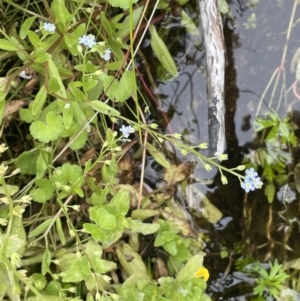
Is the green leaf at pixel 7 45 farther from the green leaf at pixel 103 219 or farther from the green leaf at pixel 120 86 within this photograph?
the green leaf at pixel 103 219

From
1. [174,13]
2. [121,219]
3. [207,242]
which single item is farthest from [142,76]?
[207,242]

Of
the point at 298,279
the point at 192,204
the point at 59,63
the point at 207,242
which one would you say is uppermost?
the point at 59,63

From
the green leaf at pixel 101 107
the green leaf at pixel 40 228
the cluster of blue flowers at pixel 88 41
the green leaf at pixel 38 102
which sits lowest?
the green leaf at pixel 40 228

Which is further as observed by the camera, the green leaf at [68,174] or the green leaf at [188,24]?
the green leaf at [188,24]

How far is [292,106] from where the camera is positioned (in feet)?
4.40

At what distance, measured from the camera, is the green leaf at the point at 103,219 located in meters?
1.02

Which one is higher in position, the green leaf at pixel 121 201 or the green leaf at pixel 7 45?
the green leaf at pixel 7 45

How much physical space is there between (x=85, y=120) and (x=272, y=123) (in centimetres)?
61

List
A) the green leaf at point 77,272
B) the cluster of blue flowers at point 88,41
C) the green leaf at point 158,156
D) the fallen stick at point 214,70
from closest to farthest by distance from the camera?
the cluster of blue flowers at point 88,41 < the green leaf at point 77,272 < the fallen stick at point 214,70 < the green leaf at point 158,156

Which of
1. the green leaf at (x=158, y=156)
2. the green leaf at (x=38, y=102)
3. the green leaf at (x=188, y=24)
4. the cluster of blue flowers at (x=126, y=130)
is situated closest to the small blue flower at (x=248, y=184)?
the cluster of blue flowers at (x=126, y=130)

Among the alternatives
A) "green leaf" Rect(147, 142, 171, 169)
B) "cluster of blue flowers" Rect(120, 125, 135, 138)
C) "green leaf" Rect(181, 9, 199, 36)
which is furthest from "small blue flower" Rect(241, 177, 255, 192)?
"green leaf" Rect(181, 9, 199, 36)

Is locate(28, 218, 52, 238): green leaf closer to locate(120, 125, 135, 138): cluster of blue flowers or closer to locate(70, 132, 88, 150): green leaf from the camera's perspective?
locate(70, 132, 88, 150): green leaf

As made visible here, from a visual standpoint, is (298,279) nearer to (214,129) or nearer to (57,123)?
(214,129)

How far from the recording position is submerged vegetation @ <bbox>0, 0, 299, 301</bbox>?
3.18ft
